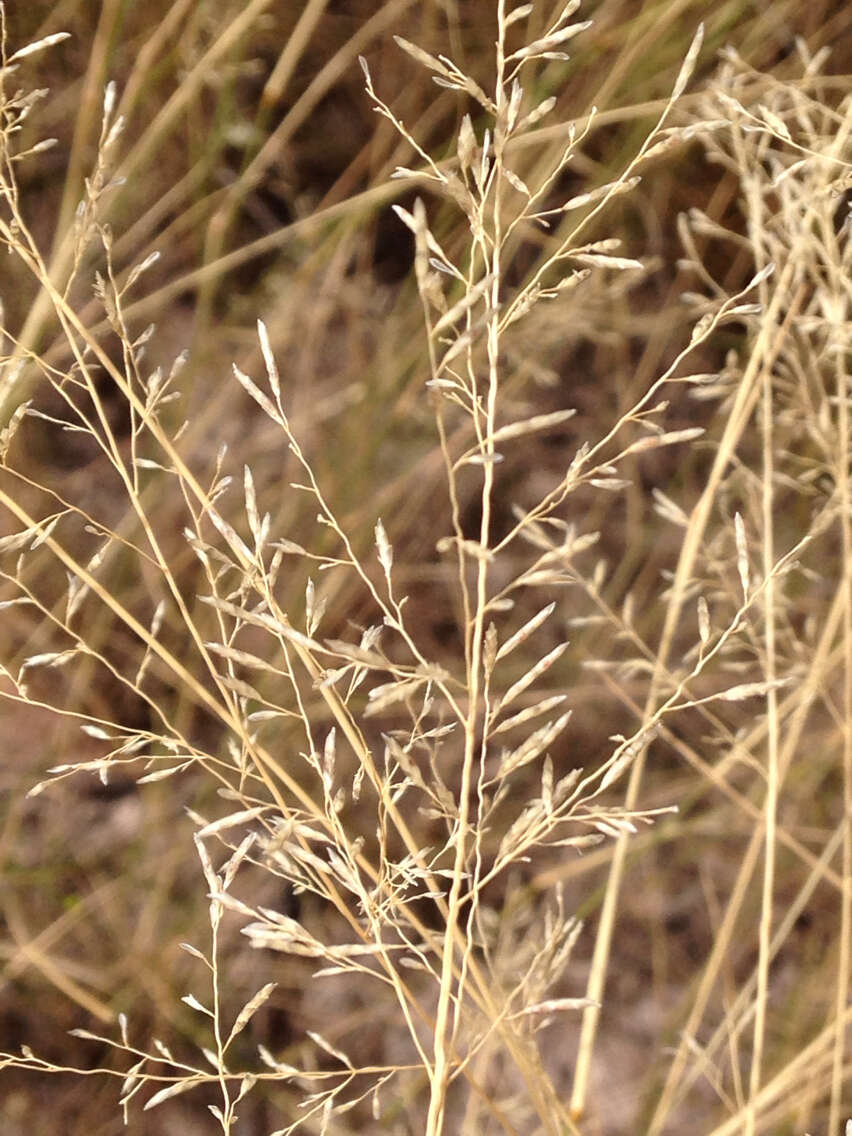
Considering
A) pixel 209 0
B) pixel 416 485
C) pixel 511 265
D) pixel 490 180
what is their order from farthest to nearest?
pixel 511 265, pixel 416 485, pixel 209 0, pixel 490 180

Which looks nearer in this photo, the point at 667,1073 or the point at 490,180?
the point at 490,180

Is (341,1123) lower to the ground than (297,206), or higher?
lower

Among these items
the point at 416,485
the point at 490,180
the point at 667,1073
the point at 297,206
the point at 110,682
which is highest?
the point at 490,180

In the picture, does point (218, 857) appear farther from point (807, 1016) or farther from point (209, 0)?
point (209, 0)

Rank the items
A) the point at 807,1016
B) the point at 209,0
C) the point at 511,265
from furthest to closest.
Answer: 1. the point at 511,265
2. the point at 807,1016
3. the point at 209,0

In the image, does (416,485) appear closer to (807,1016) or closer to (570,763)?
(570,763)

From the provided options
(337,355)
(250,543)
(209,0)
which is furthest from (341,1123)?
(209,0)

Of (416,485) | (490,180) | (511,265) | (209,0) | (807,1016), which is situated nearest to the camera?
(490,180)

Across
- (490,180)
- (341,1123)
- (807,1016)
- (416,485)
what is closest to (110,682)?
(416,485)

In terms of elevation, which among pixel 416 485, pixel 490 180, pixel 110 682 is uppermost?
pixel 490 180
